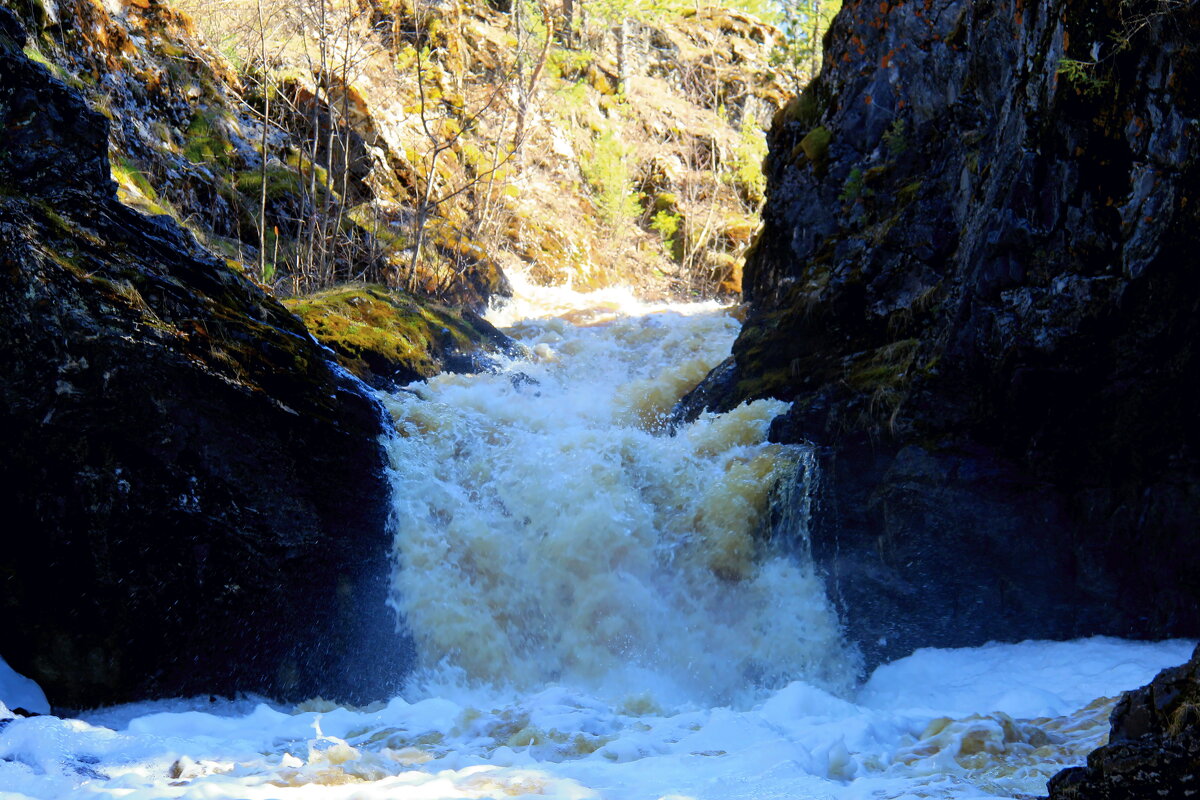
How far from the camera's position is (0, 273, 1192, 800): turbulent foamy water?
4.06 metres

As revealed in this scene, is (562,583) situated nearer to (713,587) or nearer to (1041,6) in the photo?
(713,587)

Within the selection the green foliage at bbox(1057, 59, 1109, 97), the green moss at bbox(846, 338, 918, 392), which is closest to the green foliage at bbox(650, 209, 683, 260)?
the green moss at bbox(846, 338, 918, 392)

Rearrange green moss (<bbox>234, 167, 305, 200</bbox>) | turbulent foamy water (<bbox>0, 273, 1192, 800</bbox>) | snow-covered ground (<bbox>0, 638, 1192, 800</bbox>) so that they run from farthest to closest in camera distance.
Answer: green moss (<bbox>234, 167, 305, 200</bbox>)
turbulent foamy water (<bbox>0, 273, 1192, 800</bbox>)
snow-covered ground (<bbox>0, 638, 1192, 800</bbox>)

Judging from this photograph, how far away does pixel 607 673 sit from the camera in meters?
6.79

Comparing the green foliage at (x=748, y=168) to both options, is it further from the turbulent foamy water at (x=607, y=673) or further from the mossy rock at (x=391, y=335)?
the turbulent foamy water at (x=607, y=673)

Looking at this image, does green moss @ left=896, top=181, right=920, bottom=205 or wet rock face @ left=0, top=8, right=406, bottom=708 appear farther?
green moss @ left=896, top=181, right=920, bottom=205

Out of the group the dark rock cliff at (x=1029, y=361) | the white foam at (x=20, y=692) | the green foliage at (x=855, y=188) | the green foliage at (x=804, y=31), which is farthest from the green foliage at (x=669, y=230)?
the white foam at (x=20, y=692)

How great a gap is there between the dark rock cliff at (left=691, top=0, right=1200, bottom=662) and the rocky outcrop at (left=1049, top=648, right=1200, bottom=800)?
3442 millimetres

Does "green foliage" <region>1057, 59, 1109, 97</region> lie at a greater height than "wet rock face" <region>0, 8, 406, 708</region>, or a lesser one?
greater

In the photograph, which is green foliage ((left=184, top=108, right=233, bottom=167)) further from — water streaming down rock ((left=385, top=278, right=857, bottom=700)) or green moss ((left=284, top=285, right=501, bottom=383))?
water streaming down rock ((left=385, top=278, right=857, bottom=700))

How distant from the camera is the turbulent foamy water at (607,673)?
406 cm

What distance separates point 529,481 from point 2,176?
16.4ft

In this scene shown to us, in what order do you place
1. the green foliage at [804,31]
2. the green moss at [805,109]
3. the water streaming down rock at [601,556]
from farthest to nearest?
the green foliage at [804,31], the green moss at [805,109], the water streaming down rock at [601,556]

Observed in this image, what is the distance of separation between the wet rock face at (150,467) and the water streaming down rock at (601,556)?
0.66 meters
